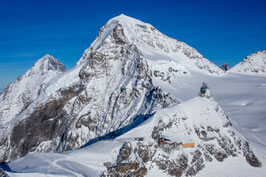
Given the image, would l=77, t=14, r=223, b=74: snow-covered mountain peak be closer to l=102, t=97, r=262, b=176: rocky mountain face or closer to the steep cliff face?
the steep cliff face

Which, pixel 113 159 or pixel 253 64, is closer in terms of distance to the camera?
pixel 113 159

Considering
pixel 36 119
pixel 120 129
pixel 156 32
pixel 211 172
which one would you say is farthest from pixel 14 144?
pixel 156 32

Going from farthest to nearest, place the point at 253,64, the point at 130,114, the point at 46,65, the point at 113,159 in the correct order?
the point at 253,64, the point at 46,65, the point at 130,114, the point at 113,159

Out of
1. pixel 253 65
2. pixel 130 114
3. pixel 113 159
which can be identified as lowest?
pixel 113 159

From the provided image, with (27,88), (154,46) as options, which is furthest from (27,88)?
(154,46)

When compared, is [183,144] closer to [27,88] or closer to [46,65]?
[27,88]

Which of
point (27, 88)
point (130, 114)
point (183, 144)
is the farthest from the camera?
point (27, 88)

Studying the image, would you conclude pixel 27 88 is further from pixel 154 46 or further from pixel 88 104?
pixel 154 46

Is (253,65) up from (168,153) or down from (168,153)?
up
